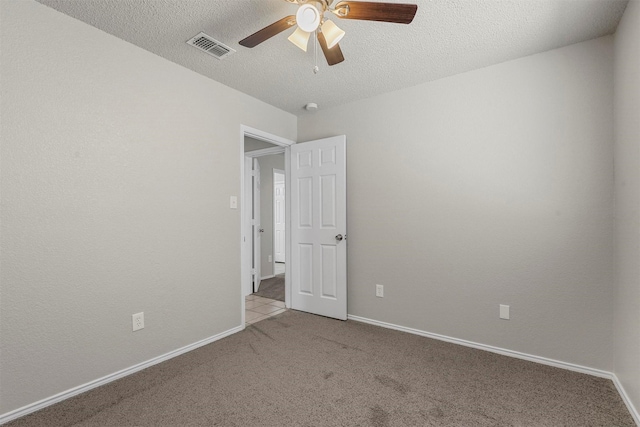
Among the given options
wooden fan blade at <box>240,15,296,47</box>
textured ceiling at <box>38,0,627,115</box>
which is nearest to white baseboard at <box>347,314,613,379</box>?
textured ceiling at <box>38,0,627,115</box>

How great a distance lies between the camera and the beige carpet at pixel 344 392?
174cm

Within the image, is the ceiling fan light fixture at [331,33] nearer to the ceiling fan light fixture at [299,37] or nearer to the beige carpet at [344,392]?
the ceiling fan light fixture at [299,37]

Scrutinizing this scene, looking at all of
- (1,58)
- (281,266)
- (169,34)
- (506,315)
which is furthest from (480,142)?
(281,266)

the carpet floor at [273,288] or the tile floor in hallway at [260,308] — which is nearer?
the tile floor in hallway at [260,308]

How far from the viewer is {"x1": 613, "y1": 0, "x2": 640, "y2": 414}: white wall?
1705 mm

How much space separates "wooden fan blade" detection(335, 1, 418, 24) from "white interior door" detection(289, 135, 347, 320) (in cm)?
180

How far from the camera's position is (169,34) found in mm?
2150

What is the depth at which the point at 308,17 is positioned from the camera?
1.51 m

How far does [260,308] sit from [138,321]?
1.69 meters

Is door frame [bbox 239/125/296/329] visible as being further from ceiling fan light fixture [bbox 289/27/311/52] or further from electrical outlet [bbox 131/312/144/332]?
ceiling fan light fixture [bbox 289/27/311/52]

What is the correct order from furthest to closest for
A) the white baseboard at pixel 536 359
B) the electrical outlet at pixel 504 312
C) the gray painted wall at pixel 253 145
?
the gray painted wall at pixel 253 145 → the electrical outlet at pixel 504 312 → the white baseboard at pixel 536 359

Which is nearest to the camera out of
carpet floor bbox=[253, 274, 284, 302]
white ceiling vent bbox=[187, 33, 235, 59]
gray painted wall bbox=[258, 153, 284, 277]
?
white ceiling vent bbox=[187, 33, 235, 59]

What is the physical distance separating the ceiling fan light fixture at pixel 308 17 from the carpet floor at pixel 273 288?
3431 millimetres

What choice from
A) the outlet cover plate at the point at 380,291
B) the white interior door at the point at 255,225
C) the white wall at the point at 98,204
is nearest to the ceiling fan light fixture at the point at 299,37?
the white wall at the point at 98,204
